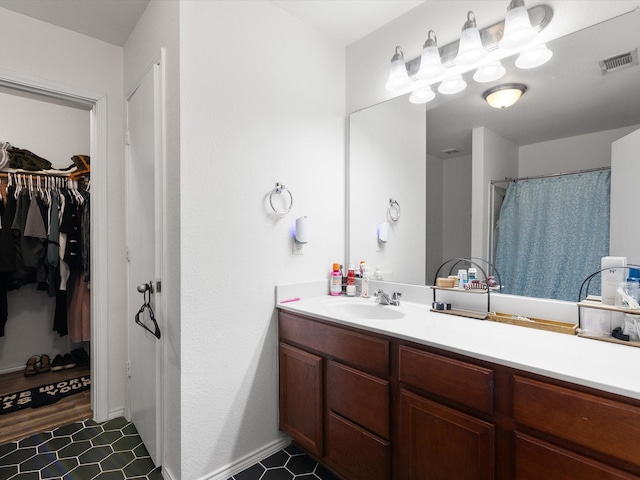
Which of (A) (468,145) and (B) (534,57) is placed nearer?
(B) (534,57)

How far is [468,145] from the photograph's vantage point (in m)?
1.71

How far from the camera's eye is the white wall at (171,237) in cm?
153

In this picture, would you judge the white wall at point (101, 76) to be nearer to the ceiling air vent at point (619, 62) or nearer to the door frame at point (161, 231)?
the door frame at point (161, 231)

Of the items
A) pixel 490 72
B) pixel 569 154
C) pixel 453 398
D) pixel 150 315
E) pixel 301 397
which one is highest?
pixel 490 72

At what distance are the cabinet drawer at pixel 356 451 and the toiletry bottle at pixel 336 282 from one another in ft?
2.33

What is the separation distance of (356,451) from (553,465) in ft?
2.55

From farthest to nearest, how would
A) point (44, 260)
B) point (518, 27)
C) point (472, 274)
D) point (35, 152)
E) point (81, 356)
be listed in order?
point (81, 356), point (35, 152), point (44, 260), point (472, 274), point (518, 27)

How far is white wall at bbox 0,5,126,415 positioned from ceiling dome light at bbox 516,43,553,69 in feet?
7.64

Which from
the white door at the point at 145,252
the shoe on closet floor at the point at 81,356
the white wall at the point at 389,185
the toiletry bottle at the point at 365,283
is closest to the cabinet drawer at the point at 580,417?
the white wall at the point at 389,185

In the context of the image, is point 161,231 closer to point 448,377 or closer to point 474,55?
point 448,377

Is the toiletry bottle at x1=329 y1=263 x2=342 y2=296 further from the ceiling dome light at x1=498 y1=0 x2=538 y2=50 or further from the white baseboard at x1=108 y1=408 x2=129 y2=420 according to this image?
the white baseboard at x1=108 y1=408 x2=129 y2=420

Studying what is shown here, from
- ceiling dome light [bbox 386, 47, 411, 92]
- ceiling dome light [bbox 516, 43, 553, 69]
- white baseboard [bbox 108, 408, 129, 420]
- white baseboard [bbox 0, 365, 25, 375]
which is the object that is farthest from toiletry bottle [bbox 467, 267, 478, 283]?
white baseboard [bbox 0, 365, 25, 375]

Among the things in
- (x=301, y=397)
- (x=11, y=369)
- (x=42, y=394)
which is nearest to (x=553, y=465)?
(x=301, y=397)

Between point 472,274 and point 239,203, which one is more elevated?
point 239,203
